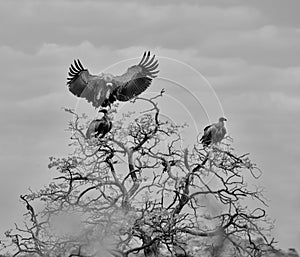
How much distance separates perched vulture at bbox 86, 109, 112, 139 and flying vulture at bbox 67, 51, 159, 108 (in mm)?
562

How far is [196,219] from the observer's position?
63.5ft

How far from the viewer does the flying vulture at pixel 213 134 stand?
1981 centimetres

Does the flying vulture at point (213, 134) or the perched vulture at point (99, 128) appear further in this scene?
the flying vulture at point (213, 134)

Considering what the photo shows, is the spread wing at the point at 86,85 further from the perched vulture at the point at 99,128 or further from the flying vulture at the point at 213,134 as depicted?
the flying vulture at the point at 213,134

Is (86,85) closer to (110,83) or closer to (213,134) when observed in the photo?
(110,83)

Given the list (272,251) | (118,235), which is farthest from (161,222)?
(272,251)

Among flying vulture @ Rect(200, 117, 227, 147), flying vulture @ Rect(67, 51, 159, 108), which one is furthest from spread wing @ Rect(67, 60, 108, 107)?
flying vulture @ Rect(200, 117, 227, 147)

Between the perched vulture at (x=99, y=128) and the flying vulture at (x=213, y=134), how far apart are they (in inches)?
77.6

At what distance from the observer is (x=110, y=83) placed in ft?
65.4

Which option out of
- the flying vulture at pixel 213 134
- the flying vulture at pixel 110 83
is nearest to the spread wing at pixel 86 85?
the flying vulture at pixel 110 83

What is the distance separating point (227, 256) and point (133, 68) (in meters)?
4.43

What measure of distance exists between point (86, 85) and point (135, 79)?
1042 mm

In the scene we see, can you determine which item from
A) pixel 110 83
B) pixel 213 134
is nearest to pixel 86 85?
pixel 110 83

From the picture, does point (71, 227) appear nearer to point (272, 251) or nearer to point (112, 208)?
point (112, 208)
